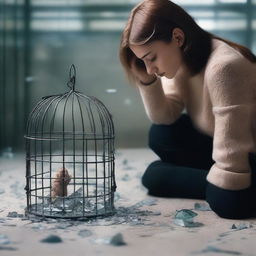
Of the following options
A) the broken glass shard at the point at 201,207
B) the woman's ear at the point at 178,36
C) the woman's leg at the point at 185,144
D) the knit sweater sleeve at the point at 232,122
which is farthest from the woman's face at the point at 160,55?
the broken glass shard at the point at 201,207

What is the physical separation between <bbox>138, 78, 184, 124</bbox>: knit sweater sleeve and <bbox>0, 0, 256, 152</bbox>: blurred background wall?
51.9 inches

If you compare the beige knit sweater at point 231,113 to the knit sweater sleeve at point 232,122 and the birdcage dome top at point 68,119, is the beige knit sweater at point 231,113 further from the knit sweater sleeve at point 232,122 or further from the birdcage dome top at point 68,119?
the birdcage dome top at point 68,119

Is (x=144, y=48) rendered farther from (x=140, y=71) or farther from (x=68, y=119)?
(x=68, y=119)

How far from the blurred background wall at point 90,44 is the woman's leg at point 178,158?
1.34 meters

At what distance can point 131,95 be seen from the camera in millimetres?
3039

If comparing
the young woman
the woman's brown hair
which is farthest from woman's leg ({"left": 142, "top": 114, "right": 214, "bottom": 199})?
the woman's brown hair

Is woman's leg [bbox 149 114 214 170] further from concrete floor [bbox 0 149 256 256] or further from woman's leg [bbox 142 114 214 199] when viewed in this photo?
concrete floor [bbox 0 149 256 256]

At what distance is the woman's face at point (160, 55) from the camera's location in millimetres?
1376

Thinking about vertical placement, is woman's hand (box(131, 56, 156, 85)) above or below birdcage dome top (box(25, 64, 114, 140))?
above

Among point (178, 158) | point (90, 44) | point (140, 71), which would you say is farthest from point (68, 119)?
point (140, 71)

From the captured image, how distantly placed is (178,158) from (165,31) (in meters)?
0.46

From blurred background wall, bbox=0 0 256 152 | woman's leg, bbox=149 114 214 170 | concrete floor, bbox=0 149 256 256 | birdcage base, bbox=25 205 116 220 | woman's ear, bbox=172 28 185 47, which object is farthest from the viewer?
blurred background wall, bbox=0 0 256 152

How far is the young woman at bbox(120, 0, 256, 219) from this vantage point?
131 cm

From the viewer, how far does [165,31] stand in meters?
1.38
